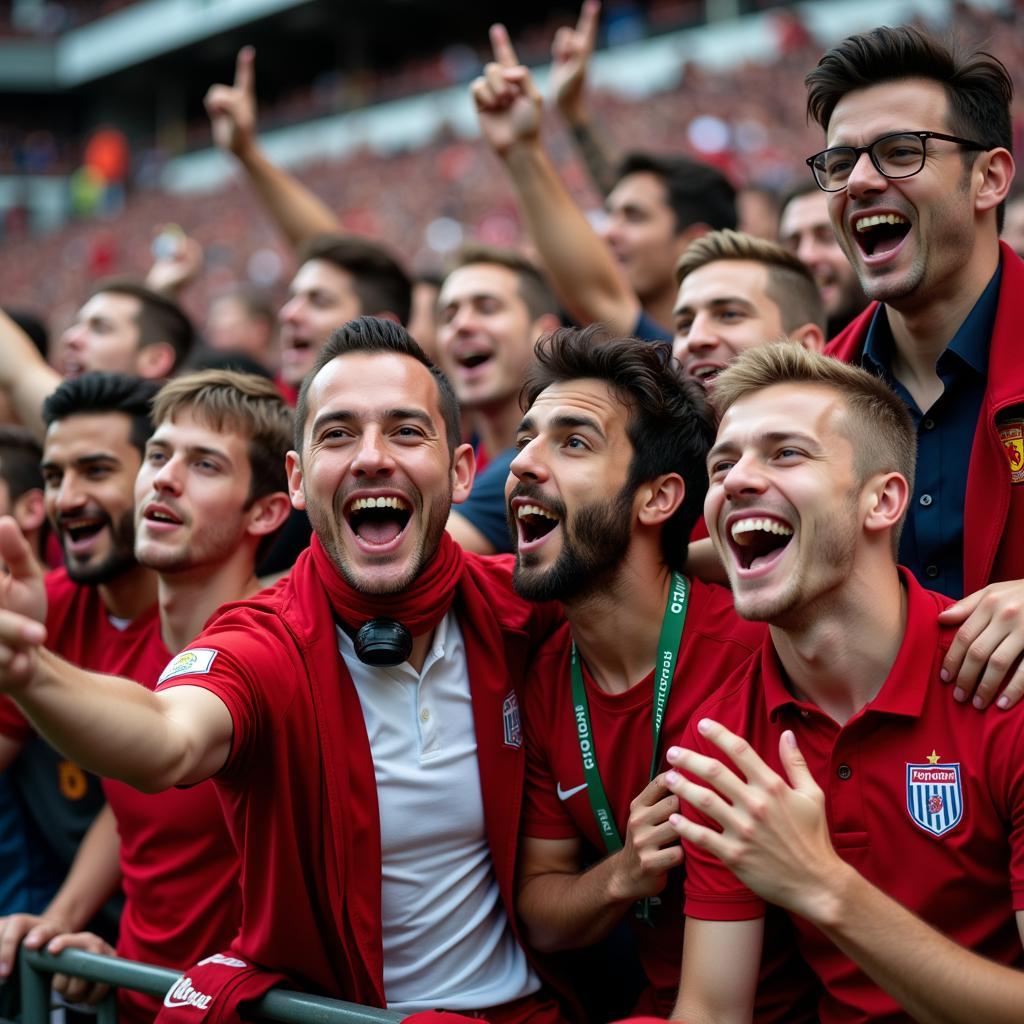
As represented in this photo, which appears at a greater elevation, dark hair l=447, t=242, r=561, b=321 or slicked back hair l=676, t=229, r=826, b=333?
dark hair l=447, t=242, r=561, b=321

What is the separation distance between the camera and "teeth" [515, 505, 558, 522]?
320 cm

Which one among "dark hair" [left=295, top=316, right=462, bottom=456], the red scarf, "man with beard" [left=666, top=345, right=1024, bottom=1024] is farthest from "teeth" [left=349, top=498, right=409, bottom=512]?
"man with beard" [left=666, top=345, right=1024, bottom=1024]

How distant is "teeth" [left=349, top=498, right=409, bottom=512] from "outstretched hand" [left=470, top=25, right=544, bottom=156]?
1864 millimetres

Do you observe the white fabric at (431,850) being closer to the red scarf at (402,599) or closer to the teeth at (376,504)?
the red scarf at (402,599)

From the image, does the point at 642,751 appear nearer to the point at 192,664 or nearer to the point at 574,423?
the point at 574,423

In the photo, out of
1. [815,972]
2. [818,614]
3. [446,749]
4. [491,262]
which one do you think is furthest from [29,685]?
[491,262]

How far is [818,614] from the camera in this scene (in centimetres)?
274

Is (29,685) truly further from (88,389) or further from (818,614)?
(88,389)

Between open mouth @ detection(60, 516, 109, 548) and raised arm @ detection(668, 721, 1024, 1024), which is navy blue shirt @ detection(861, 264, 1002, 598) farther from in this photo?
open mouth @ detection(60, 516, 109, 548)

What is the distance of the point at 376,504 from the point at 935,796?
1387 mm

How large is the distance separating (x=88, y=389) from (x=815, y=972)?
2.78 meters

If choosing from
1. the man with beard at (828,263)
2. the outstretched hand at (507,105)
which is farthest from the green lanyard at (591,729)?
the man with beard at (828,263)

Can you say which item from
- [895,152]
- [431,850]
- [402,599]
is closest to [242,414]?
[402,599]

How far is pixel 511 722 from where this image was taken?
128 inches
